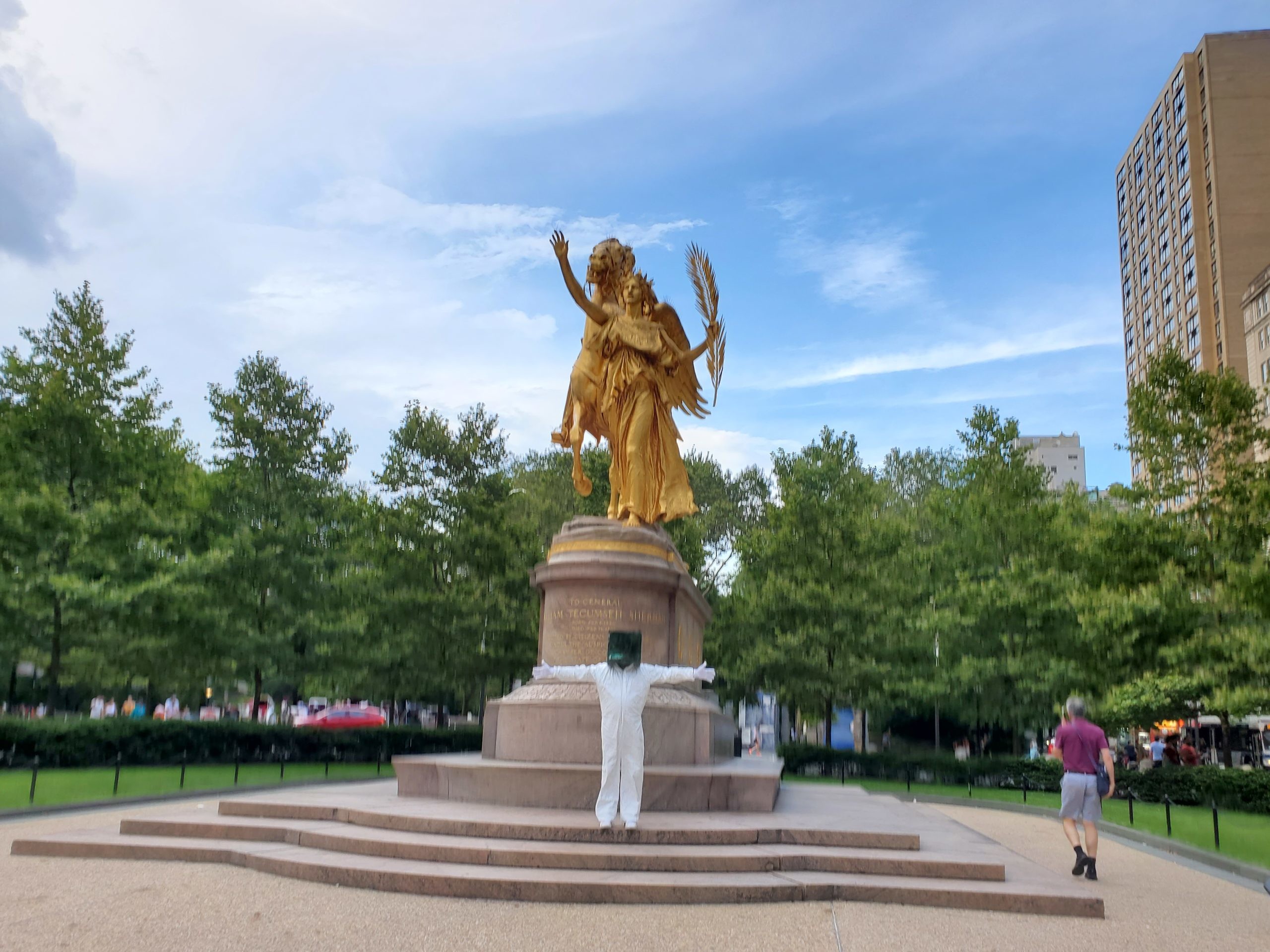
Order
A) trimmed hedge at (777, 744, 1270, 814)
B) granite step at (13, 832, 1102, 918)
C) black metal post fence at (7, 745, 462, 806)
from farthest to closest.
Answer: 1. trimmed hedge at (777, 744, 1270, 814)
2. black metal post fence at (7, 745, 462, 806)
3. granite step at (13, 832, 1102, 918)

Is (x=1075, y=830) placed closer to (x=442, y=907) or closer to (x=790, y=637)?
(x=442, y=907)

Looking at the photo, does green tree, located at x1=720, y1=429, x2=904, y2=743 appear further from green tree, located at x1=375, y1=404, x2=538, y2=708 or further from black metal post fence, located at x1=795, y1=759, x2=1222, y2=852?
green tree, located at x1=375, y1=404, x2=538, y2=708

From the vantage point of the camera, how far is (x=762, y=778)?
11.4 m

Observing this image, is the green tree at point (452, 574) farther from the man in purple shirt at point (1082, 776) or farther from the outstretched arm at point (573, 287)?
the man in purple shirt at point (1082, 776)

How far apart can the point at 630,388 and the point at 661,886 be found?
976cm

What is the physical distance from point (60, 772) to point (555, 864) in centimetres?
1625

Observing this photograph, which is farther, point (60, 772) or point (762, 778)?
point (60, 772)

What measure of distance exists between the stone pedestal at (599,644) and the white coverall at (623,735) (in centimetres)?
295

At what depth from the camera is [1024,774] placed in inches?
971

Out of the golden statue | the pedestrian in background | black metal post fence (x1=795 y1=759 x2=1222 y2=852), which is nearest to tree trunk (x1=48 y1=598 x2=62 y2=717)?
the golden statue

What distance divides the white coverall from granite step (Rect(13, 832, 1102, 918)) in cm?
81

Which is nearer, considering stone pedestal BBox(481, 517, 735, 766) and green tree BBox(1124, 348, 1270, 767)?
stone pedestal BBox(481, 517, 735, 766)

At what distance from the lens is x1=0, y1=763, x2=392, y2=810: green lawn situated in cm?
1639

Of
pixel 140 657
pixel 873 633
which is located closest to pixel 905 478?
pixel 873 633
